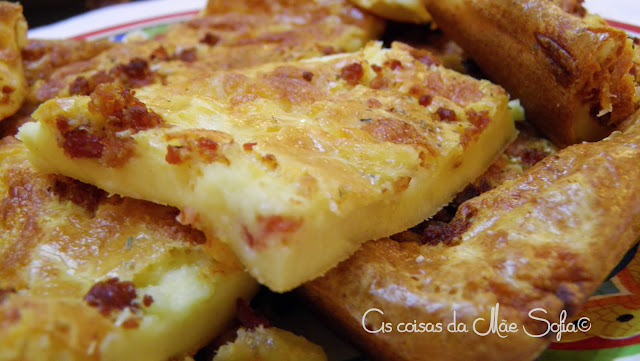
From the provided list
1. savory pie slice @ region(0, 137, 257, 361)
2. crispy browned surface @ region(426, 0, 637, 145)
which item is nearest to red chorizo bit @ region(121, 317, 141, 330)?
savory pie slice @ region(0, 137, 257, 361)

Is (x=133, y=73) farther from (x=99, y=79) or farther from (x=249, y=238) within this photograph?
(x=249, y=238)

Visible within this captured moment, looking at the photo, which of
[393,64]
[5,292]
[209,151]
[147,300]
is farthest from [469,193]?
[5,292]

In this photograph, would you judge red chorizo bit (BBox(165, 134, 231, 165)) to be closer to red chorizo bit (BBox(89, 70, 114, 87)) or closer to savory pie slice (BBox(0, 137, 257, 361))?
savory pie slice (BBox(0, 137, 257, 361))

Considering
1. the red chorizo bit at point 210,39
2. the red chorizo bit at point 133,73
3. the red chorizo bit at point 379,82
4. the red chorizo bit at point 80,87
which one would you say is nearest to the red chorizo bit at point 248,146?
the red chorizo bit at point 379,82

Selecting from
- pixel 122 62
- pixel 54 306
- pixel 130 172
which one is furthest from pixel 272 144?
pixel 122 62

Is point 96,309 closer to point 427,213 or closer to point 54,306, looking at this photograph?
point 54,306

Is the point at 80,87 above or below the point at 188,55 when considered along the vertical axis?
below
